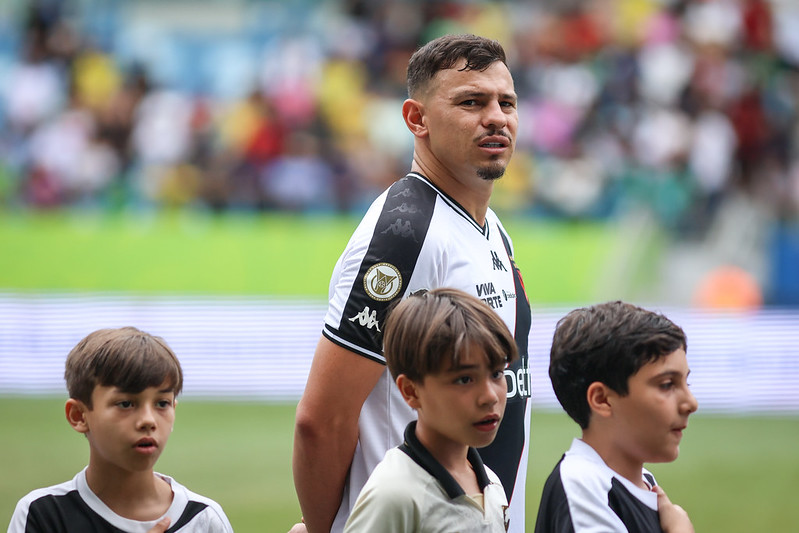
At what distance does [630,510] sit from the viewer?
2820 mm

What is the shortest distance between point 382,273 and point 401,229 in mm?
140

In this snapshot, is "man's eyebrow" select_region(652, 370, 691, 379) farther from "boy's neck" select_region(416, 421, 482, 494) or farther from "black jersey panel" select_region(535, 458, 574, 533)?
"boy's neck" select_region(416, 421, 482, 494)

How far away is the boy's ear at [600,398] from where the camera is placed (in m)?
2.96

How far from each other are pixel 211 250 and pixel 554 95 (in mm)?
5439

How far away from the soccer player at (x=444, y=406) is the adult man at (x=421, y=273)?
26 centimetres

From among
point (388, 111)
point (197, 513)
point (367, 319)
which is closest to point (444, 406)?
point (367, 319)

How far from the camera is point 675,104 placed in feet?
46.3

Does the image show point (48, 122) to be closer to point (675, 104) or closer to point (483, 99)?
point (675, 104)

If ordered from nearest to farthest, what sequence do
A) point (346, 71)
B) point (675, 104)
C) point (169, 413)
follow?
point (169, 413), point (675, 104), point (346, 71)

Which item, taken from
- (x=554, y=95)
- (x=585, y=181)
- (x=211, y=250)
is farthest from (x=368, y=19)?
(x=211, y=250)

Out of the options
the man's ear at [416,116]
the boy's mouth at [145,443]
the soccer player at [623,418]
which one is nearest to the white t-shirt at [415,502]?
the soccer player at [623,418]

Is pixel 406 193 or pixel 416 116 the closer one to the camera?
pixel 406 193

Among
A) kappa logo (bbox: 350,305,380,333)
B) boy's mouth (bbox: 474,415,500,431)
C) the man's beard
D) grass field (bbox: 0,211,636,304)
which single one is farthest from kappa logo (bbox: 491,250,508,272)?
grass field (bbox: 0,211,636,304)

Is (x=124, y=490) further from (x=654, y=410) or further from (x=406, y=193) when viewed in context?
(x=654, y=410)
